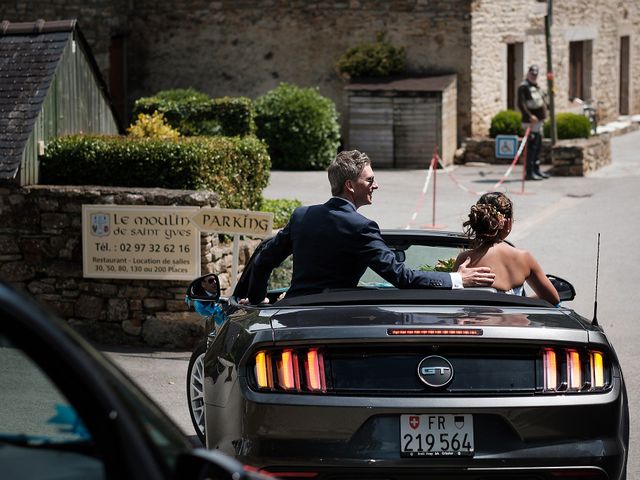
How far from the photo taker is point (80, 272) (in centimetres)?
1105

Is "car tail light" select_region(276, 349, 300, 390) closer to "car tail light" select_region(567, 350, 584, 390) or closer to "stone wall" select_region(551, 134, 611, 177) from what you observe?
"car tail light" select_region(567, 350, 584, 390)

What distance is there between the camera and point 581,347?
5.25 meters

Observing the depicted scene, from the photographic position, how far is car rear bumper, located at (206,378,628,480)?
503 centimetres

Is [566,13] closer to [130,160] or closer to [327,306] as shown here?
[130,160]

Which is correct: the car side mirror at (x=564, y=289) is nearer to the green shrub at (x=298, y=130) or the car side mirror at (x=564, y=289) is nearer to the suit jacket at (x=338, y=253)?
the suit jacket at (x=338, y=253)

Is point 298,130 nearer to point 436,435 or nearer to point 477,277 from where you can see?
point 477,277

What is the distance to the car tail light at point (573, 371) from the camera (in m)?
5.20

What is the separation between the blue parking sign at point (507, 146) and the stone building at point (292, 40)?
2534mm

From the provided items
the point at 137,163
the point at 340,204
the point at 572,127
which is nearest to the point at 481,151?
the point at 572,127

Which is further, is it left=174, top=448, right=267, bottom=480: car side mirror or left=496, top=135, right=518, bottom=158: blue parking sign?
left=496, top=135, right=518, bottom=158: blue parking sign

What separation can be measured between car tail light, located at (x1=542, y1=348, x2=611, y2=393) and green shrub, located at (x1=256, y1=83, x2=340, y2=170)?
17709 mm

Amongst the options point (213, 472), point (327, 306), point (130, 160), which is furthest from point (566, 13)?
point (213, 472)

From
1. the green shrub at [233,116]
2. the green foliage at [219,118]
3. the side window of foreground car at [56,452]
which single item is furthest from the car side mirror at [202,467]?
the green shrub at [233,116]

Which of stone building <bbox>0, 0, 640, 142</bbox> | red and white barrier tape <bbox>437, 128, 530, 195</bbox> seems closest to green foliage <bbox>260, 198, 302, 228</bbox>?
red and white barrier tape <bbox>437, 128, 530, 195</bbox>
